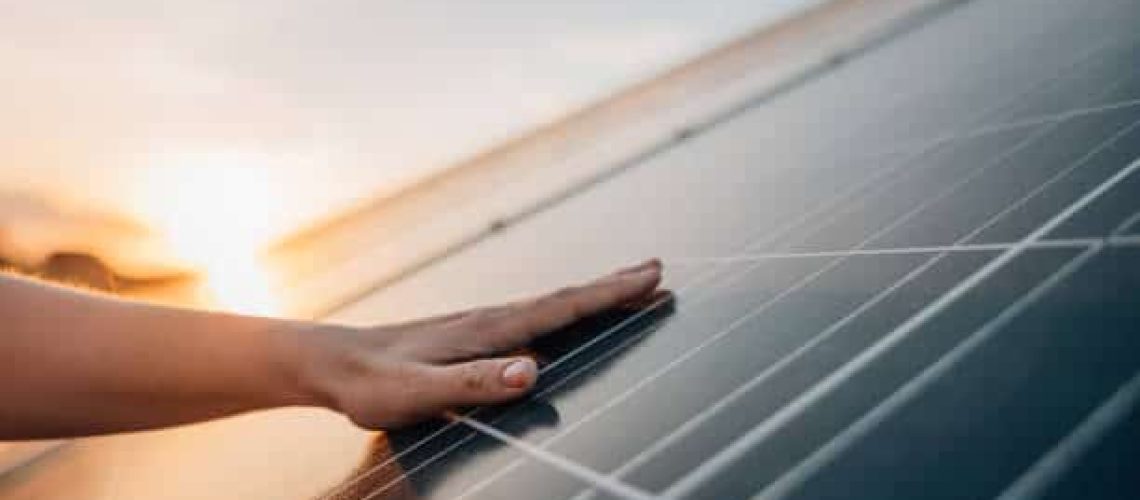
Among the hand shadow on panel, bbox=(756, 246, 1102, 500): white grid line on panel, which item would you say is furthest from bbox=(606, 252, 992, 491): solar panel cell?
the hand shadow on panel

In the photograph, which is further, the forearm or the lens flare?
the lens flare

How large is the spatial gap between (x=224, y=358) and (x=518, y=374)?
0.65m

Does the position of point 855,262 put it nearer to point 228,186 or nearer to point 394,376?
point 394,376

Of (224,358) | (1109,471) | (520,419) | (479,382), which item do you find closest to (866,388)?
(1109,471)

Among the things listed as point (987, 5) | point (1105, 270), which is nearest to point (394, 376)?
point (1105, 270)

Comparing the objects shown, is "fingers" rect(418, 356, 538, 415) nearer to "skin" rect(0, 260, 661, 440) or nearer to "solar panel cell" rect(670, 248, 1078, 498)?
"skin" rect(0, 260, 661, 440)

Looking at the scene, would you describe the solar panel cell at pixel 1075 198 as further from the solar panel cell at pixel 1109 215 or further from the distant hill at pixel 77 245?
the distant hill at pixel 77 245

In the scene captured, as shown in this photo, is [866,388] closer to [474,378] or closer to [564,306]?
[474,378]

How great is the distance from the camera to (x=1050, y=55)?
2359 millimetres

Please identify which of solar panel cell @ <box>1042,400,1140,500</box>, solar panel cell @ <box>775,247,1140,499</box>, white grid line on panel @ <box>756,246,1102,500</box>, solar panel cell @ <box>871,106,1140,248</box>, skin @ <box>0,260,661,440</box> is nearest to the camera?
solar panel cell @ <box>1042,400,1140,500</box>

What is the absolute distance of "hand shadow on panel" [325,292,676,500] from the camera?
4.10 ft

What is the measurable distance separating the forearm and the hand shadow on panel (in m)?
0.28

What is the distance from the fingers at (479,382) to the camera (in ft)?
4.59

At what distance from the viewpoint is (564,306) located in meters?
1.75
